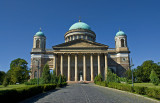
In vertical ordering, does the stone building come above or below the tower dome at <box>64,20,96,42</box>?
below

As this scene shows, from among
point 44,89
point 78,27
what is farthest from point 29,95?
point 78,27

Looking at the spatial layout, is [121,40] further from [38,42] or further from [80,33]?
[38,42]

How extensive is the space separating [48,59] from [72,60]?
31.7 feet

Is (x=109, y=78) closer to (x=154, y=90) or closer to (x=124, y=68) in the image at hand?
(x=154, y=90)

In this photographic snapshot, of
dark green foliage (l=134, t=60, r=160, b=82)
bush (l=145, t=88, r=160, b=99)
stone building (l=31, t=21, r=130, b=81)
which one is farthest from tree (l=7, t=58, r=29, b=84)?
bush (l=145, t=88, r=160, b=99)

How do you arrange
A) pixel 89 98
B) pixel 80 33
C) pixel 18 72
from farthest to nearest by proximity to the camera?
pixel 80 33, pixel 18 72, pixel 89 98

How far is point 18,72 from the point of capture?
47531 mm

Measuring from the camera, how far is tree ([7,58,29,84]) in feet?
155

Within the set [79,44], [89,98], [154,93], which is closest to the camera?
[154,93]

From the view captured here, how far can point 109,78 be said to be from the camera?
101 ft

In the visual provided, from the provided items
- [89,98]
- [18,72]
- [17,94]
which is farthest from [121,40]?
[17,94]

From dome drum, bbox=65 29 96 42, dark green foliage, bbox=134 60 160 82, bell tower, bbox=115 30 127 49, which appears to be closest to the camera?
dark green foliage, bbox=134 60 160 82

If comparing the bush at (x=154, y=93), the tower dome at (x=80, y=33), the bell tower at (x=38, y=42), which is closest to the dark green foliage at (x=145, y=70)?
the tower dome at (x=80, y=33)

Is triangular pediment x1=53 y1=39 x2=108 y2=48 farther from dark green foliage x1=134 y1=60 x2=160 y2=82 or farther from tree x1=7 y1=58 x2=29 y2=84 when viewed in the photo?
tree x1=7 y1=58 x2=29 y2=84
